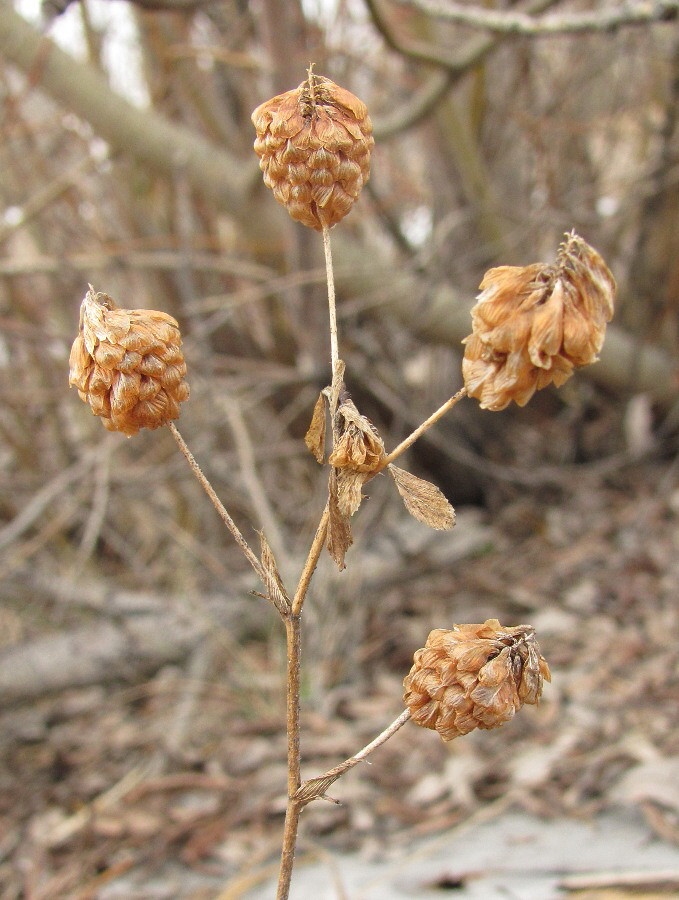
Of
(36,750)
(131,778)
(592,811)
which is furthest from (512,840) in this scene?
(36,750)

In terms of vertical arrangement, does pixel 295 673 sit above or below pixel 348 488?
below

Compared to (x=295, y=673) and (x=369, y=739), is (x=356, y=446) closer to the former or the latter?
(x=295, y=673)

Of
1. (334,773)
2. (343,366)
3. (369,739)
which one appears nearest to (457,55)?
(369,739)

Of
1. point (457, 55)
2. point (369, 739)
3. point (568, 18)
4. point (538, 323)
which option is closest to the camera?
point (538, 323)

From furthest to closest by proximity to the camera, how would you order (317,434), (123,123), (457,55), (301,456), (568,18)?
(301,456) < (123,123) < (457,55) < (568,18) < (317,434)

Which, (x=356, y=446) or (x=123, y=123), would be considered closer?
(x=356, y=446)

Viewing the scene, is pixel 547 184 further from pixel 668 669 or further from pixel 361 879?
pixel 361 879

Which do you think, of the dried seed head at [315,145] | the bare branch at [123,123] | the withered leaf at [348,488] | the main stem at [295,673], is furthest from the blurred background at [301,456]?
the withered leaf at [348,488]
